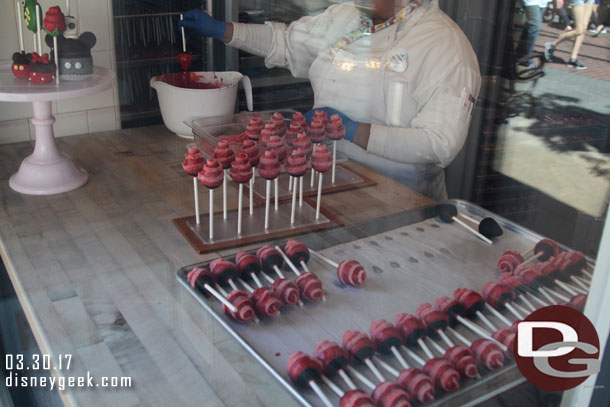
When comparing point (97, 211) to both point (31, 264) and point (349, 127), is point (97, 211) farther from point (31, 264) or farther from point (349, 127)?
point (349, 127)

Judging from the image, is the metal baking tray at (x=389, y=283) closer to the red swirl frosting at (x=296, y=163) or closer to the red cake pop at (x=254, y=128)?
the red swirl frosting at (x=296, y=163)

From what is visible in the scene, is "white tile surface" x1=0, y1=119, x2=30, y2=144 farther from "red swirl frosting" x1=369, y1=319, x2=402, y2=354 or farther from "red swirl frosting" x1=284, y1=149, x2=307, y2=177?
"red swirl frosting" x1=369, y1=319, x2=402, y2=354

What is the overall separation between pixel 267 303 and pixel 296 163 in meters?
0.36

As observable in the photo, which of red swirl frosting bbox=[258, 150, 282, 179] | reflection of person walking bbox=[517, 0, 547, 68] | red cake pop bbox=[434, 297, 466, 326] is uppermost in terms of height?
reflection of person walking bbox=[517, 0, 547, 68]

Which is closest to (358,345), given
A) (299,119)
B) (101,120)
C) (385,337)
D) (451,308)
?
(385,337)

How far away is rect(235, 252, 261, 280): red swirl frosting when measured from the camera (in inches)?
36.0

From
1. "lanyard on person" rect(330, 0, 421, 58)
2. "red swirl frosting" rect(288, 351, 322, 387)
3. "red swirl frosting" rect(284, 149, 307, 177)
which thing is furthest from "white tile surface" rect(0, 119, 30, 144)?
"red swirl frosting" rect(288, 351, 322, 387)

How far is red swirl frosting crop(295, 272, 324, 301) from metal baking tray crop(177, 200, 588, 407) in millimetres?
13

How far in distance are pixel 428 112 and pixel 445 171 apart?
0.10 metres

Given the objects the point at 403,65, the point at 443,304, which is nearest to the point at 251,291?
the point at 443,304

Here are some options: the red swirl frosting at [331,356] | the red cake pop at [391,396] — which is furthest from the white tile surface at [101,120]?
the red cake pop at [391,396]

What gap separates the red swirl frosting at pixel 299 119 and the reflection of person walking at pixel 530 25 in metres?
0.52

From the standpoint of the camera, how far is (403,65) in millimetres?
889

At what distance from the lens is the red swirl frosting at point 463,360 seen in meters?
0.68
